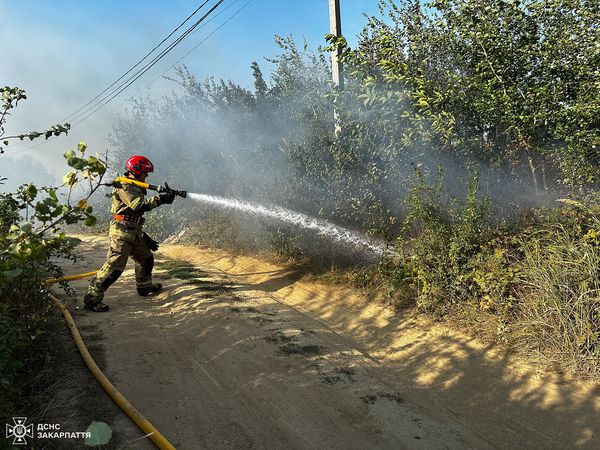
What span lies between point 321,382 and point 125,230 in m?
3.68

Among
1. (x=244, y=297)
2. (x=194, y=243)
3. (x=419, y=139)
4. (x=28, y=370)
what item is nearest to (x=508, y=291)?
(x=419, y=139)

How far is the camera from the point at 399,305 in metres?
5.59

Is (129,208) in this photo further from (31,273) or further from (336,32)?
(336,32)

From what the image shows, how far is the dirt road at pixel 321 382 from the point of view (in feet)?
10.2

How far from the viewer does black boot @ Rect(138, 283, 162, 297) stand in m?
6.24

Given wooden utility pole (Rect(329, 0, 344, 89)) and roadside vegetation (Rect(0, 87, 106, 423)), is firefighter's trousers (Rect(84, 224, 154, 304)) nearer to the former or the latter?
roadside vegetation (Rect(0, 87, 106, 423))

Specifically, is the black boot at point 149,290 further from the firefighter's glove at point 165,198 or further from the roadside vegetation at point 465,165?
the roadside vegetation at point 465,165

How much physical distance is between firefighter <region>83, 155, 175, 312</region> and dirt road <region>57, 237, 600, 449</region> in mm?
344

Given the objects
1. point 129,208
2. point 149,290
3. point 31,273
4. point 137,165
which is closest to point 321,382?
point 31,273

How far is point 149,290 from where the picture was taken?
6297mm

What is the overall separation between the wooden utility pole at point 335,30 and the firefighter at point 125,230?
3.62 meters

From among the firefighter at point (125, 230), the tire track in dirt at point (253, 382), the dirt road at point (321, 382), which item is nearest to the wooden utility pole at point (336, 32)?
the firefighter at point (125, 230)

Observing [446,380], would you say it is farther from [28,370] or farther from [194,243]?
[194,243]

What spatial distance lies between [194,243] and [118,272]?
5.58 meters
